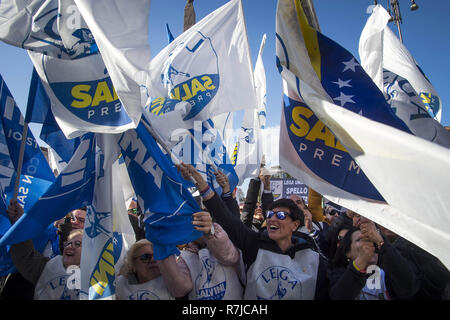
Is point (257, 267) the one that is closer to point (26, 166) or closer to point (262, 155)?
point (26, 166)

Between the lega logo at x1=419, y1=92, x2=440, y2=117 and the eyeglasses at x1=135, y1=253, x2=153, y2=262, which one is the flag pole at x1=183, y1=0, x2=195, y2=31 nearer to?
the lega logo at x1=419, y1=92, x2=440, y2=117

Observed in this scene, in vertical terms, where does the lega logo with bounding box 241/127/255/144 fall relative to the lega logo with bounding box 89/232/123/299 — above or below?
above

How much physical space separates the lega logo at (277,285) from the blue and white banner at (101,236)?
1.08 meters

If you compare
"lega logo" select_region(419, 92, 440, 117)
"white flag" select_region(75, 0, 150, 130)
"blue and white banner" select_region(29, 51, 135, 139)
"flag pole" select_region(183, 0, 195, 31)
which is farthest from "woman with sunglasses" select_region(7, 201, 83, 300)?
"flag pole" select_region(183, 0, 195, 31)

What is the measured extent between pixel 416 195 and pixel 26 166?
10.0 ft

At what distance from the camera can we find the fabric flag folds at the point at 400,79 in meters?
2.25

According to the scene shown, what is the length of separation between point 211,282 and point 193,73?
2.29m

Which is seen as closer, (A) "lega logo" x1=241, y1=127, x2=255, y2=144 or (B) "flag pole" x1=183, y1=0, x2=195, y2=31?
(A) "lega logo" x1=241, y1=127, x2=255, y2=144

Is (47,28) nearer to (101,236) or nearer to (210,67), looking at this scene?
(101,236)

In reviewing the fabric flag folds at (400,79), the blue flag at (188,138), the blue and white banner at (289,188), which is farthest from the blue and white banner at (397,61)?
the blue and white banner at (289,188)

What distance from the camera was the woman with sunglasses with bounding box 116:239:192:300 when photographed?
202cm

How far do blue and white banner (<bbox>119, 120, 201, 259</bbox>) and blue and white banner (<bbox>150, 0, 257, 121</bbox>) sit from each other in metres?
1.07
